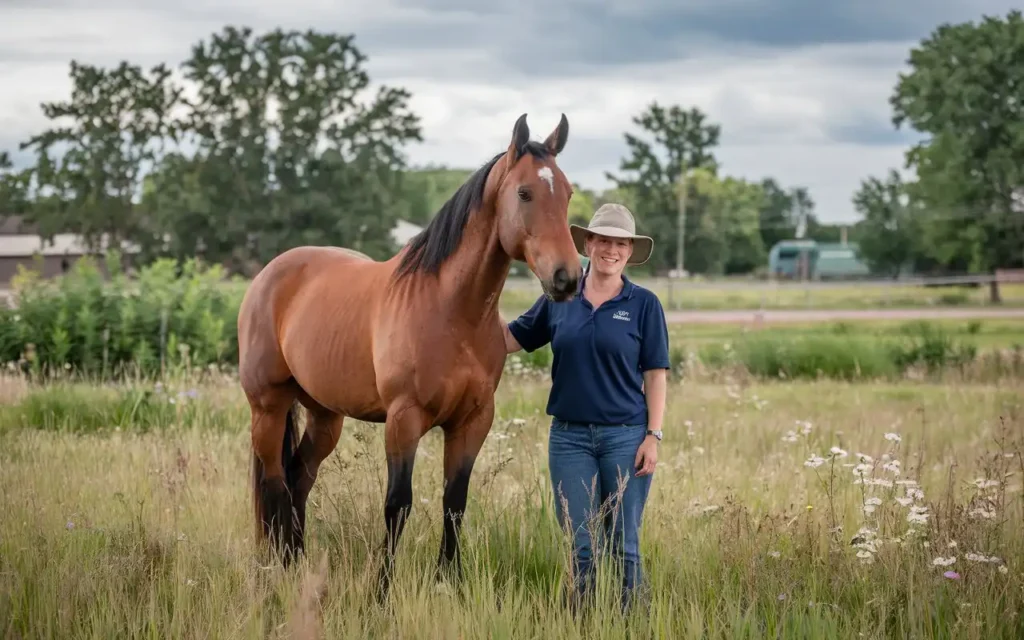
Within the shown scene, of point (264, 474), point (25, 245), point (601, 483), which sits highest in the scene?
point (25, 245)

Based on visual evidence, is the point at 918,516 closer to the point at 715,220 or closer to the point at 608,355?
the point at 608,355

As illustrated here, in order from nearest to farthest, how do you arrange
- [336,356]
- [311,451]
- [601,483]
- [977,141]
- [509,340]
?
[601,483], [509,340], [336,356], [311,451], [977,141]

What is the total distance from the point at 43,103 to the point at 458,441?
143 feet

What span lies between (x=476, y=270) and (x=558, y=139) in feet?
2.36

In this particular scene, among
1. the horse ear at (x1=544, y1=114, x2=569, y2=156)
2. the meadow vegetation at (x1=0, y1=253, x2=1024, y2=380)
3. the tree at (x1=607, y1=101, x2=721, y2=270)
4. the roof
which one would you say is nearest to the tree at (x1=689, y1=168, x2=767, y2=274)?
the tree at (x1=607, y1=101, x2=721, y2=270)

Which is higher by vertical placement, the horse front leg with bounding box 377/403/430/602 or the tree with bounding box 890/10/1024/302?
the tree with bounding box 890/10/1024/302

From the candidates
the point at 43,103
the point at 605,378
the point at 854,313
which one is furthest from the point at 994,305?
the point at 43,103

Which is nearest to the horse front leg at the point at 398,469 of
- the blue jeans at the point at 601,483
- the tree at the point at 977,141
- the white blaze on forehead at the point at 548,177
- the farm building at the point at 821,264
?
the blue jeans at the point at 601,483

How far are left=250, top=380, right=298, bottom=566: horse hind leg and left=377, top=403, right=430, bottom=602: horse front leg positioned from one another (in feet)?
3.24

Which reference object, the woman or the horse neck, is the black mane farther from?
the woman

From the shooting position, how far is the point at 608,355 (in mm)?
4754

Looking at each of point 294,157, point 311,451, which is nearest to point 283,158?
point 294,157

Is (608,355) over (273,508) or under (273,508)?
over

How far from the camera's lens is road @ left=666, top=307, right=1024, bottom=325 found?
2734cm
